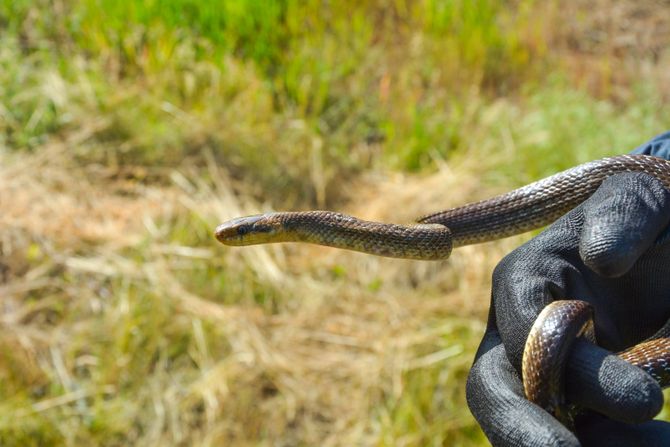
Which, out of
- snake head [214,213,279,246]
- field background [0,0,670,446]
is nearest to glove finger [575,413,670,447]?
snake head [214,213,279,246]

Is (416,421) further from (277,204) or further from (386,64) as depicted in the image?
(386,64)

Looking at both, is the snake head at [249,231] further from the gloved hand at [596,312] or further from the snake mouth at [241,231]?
the gloved hand at [596,312]

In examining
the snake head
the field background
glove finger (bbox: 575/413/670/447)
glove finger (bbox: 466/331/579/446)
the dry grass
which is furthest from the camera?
Result: the field background

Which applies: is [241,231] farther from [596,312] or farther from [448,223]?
[596,312]

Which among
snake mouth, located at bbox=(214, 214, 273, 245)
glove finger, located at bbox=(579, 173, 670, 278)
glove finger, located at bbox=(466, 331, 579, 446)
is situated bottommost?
snake mouth, located at bbox=(214, 214, 273, 245)

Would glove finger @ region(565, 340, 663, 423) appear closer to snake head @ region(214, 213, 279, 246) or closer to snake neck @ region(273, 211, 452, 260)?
snake neck @ region(273, 211, 452, 260)

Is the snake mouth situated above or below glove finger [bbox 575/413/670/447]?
below

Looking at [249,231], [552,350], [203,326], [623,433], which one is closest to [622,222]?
[552,350]

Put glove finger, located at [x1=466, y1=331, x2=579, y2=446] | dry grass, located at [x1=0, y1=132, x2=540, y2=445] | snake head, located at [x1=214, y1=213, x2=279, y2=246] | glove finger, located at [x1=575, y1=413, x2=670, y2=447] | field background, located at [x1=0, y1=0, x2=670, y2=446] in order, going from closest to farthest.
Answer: glove finger, located at [x1=466, y1=331, x2=579, y2=446], glove finger, located at [x1=575, y1=413, x2=670, y2=447], snake head, located at [x1=214, y1=213, x2=279, y2=246], dry grass, located at [x1=0, y1=132, x2=540, y2=445], field background, located at [x1=0, y1=0, x2=670, y2=446]
